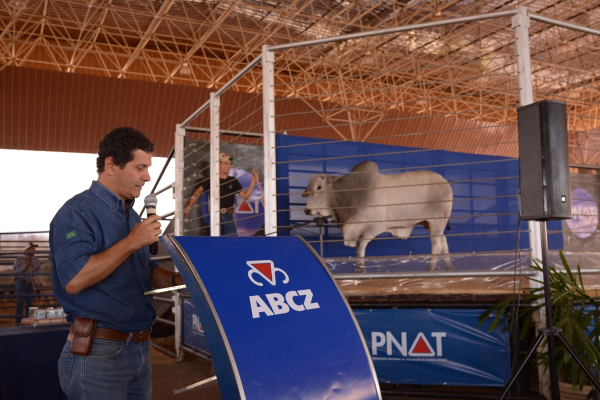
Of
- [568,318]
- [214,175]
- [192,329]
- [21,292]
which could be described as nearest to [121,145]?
[568,318]

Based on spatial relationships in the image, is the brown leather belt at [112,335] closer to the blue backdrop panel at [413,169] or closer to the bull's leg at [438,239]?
the blue backdrop panel at [413,169]

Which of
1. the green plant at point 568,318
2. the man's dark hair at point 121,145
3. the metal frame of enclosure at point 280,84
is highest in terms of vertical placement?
the metal frame of enclosure at point 280,84

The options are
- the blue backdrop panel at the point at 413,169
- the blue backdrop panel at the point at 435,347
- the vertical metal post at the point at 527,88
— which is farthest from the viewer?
the blue backdrop panel at the point at 413,169

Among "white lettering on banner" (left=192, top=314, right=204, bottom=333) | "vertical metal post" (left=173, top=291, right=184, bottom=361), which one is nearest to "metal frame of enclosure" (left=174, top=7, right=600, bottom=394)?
"vertical metal post" (left=173, top=291, right=184, bottom=361)

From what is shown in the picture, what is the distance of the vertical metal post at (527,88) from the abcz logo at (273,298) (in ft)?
5.95

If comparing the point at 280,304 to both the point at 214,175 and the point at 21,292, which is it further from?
the point at 21,292

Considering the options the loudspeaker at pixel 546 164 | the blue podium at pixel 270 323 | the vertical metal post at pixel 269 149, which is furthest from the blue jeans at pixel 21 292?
the loudspeaker at pixel 546 164

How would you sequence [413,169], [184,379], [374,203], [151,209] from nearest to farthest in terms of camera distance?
[151,209], [184,379], [374,203], [413,169]

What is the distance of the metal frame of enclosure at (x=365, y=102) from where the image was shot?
3.20 meters

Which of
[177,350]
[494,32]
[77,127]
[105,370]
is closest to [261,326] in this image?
[105,370]

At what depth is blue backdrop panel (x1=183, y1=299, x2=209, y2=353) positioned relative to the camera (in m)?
4.90

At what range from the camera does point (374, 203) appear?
16.8 feet

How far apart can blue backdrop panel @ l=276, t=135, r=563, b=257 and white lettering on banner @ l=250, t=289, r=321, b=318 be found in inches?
124

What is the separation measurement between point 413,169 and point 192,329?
305 cm
